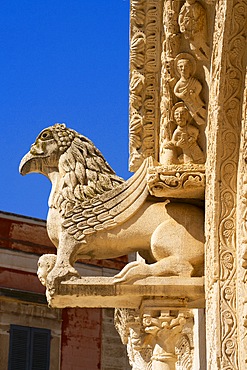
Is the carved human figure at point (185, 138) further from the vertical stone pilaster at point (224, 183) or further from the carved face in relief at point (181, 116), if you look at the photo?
the vertical stone pilaster at point (224, 183)

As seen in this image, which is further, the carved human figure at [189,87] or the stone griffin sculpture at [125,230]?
the stone griffin sculpture at [125,230]

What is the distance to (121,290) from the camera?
230 inches

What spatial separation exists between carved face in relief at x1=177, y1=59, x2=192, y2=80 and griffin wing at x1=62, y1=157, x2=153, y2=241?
0.66 meters

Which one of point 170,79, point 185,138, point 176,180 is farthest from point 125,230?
point 170,79

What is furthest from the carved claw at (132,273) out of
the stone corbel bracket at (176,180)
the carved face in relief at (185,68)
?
the carved face in relief at (185,68)

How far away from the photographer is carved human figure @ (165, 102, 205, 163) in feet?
19.5

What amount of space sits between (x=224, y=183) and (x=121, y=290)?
1001 millimetres

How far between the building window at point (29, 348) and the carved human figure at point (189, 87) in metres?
11.2

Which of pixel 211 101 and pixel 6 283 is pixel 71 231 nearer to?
pixel 211 101

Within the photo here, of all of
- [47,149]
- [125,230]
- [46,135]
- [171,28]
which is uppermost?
[171,28]

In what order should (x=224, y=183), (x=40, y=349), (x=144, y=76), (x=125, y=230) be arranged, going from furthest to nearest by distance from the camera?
(x=40, y=349) < (x=144, y=76) < (x=125, y=230) < (x=224, y=183)

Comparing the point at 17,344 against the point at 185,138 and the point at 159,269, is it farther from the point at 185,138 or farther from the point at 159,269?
the point at 185,138

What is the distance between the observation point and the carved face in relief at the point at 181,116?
5.93 m

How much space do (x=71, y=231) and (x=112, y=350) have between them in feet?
37.4
